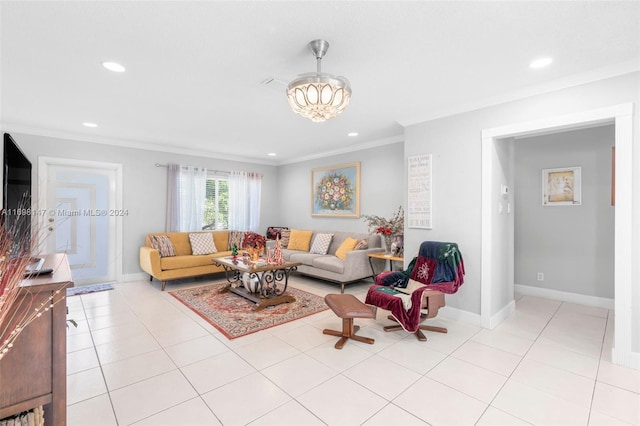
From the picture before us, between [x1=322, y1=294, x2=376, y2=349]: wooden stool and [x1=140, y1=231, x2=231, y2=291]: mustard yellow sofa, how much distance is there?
9.74 ft

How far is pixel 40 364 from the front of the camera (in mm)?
1349

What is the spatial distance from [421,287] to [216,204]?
4729 millimetres

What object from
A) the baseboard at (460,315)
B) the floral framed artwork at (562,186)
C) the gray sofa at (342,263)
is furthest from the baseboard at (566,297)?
the gray sofa at (342,263)

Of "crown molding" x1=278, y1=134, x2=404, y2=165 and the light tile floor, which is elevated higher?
"crown molding" x1=278, y1=134, x2=404, y2=165

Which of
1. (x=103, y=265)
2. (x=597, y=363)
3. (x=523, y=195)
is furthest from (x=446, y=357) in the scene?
(x=103, y=265)

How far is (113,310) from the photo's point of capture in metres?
3.77

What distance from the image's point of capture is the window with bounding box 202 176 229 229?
6238mm

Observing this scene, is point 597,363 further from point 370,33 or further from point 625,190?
point 370,33

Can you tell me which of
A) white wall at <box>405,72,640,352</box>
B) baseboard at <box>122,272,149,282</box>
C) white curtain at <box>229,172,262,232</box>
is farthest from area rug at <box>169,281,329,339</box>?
white curtain at <box>229,172,262,232</box>

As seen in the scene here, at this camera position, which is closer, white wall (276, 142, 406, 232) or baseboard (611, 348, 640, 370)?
baseboard (611, 348, 640, 370)

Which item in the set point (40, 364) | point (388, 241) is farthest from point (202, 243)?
point (40, 364)

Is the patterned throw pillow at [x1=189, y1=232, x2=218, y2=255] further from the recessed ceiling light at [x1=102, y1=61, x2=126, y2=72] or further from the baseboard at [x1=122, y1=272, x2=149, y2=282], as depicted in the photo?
the recessed ceiling light at [x1=102, y1=61, x2=126, y2=72]

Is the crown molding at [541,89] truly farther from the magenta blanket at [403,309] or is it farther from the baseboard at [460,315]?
the baseboard at [460,315]

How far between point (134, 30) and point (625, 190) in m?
3.83
